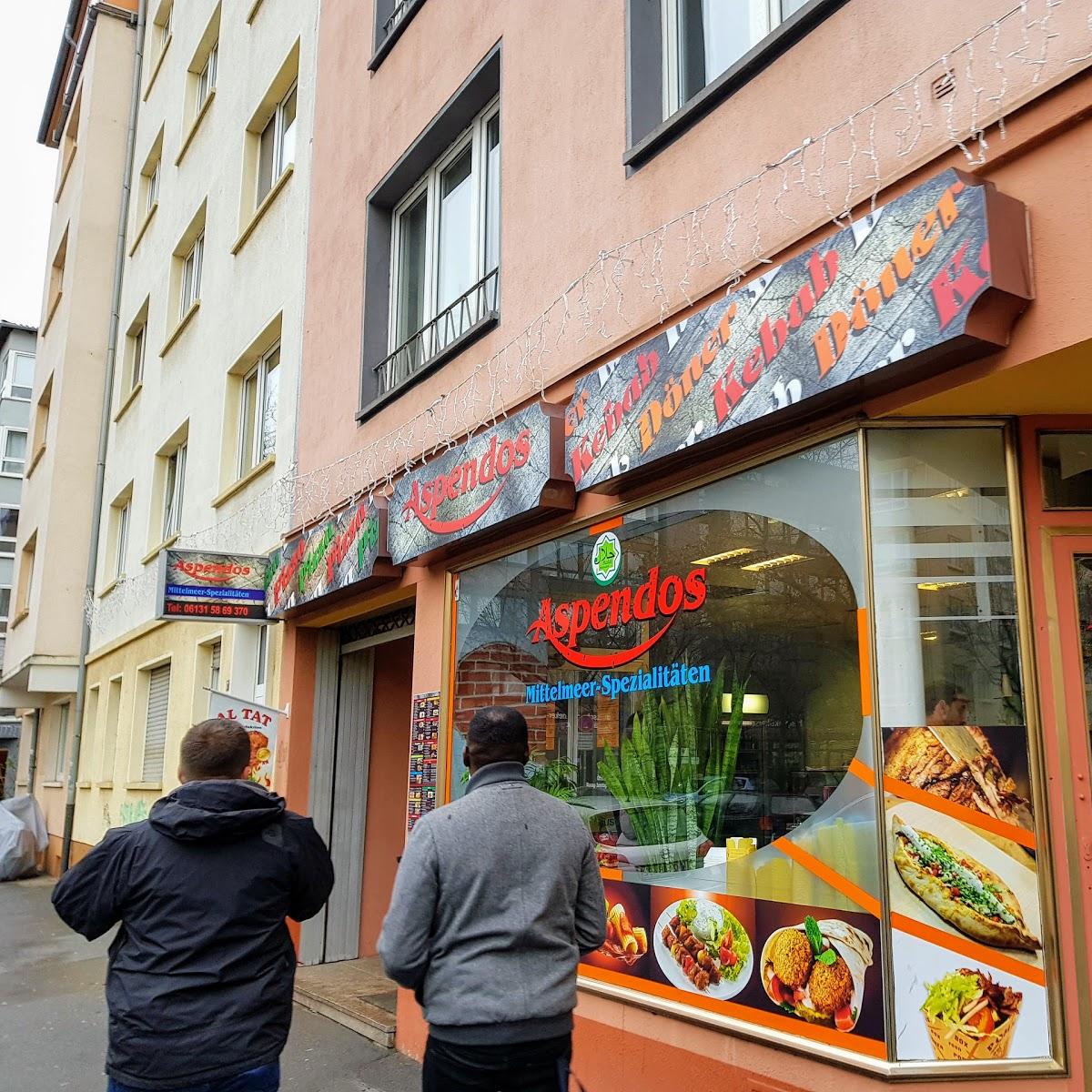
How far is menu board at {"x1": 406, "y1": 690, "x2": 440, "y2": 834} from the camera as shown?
663 centimetres

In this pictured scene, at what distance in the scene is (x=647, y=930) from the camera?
192 inches

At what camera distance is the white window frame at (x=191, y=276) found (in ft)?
46.6

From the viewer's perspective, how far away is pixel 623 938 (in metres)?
5.01

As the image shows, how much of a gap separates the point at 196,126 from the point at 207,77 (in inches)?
52.5

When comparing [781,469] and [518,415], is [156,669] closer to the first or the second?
[518,415]

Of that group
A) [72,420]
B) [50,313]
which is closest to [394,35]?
[72,420]

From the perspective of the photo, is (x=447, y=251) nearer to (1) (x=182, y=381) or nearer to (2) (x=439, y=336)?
(2) (x=439, y=336)

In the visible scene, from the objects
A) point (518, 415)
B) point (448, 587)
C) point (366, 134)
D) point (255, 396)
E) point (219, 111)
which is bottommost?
point (448, 587)

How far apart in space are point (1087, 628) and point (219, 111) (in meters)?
12.4

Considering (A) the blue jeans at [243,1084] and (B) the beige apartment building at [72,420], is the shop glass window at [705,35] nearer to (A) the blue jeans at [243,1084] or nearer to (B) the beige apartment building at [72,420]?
(A) the blue jeans at [243,1084]

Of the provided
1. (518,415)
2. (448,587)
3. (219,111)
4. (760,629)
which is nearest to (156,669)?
(219,111)

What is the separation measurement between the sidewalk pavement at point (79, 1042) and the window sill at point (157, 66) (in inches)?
519

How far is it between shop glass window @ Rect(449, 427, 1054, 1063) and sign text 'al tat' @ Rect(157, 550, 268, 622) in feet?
14.6

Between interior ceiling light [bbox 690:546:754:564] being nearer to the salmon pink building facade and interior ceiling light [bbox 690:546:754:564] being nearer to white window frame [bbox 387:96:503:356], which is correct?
the salmon pink building facade
